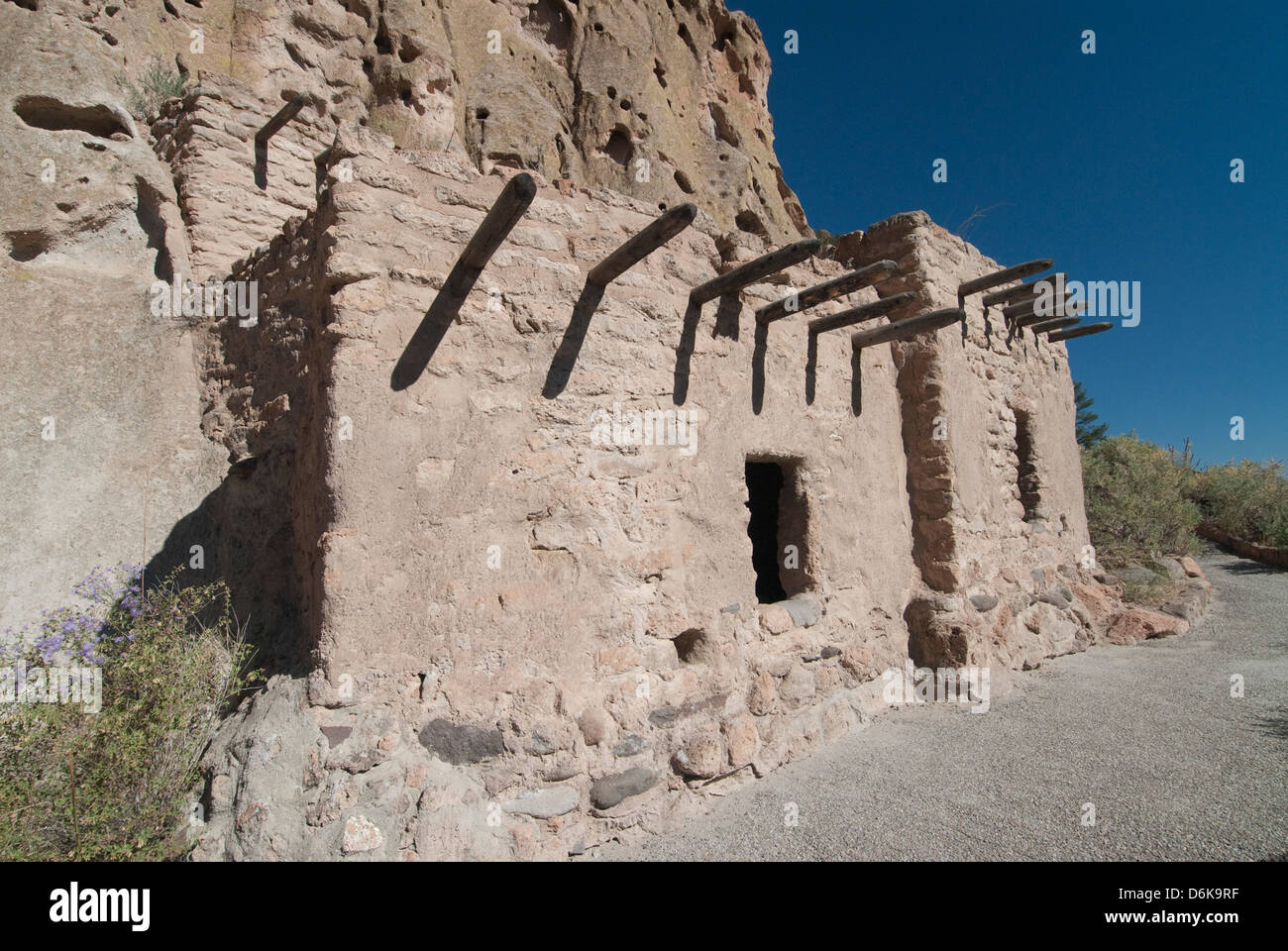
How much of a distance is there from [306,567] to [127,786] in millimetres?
970

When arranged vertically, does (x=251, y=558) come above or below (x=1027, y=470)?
below

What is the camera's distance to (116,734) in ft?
7.97

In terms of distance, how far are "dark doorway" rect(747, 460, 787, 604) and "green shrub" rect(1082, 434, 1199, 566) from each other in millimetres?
5041

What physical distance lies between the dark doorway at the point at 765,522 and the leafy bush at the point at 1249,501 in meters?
9.73

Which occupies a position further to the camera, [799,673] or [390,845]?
[799,673]

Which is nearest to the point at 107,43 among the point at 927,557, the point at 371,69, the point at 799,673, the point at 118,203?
the point at 118,203

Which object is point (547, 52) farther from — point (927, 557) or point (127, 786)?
point (127, 786)

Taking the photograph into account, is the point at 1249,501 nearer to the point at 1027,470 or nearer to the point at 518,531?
the point at 1027,470

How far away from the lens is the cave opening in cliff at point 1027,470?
655 cm

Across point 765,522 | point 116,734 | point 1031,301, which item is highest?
point 1031,301

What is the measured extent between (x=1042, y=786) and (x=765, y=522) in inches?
121

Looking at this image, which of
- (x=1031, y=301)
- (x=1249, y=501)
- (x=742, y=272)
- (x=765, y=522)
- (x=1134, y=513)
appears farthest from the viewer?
(x=1249, y=501)

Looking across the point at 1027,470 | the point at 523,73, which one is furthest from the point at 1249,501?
the point at 523,73

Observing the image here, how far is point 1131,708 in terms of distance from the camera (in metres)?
4.38
